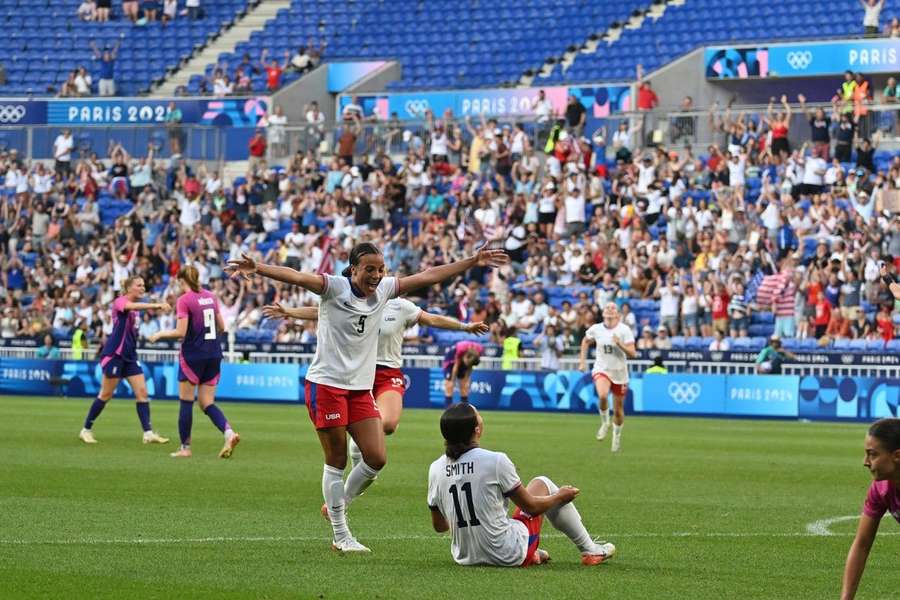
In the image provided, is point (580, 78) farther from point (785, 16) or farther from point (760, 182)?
point (760, 182)

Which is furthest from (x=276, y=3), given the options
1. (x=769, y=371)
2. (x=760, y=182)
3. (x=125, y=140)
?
(x=769, y=371)

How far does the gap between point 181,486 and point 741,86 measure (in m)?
29.7

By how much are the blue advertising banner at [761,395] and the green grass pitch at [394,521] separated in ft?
22.6

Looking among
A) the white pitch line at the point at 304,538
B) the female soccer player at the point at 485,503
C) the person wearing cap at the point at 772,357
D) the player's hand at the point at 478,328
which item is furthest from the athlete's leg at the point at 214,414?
the person wearing cap at the point at 772,357

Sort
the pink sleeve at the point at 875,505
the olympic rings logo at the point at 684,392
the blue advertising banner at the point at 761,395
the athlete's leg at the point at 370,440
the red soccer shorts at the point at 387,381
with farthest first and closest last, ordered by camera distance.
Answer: the olympic rings logo at the point at 684,392 < the blue advertising banner at the point at 761,395 < the red soccer shorts at the point at 387,381 < the athlete's leg at the point at 370,440 < the pink sleeve at the point at 875,505

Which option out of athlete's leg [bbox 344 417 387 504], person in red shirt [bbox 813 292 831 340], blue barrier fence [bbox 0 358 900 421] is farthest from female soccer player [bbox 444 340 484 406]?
athlete's leg [bbox 344 417 387 504]

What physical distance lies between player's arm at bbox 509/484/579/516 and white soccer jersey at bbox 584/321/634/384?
13644 mm

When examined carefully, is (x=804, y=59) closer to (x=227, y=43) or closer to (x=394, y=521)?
(x=227, y=43)

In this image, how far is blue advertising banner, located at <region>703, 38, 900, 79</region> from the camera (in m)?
40.3

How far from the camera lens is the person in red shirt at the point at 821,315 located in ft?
108

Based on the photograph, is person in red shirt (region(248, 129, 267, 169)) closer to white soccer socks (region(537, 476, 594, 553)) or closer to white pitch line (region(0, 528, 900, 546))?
white pitch line (region(0, 528, 900, 546))

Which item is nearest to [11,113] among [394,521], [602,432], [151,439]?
[151,439]

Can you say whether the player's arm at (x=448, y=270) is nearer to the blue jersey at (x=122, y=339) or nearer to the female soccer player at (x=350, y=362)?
the female soccer player at (x=350, y=362)

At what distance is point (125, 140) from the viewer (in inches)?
1863
